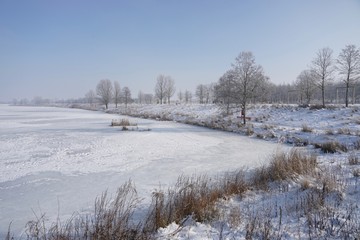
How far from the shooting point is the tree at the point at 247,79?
24.0 metres

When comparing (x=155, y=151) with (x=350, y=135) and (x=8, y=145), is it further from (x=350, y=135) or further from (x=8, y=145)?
(x=350, y=135)

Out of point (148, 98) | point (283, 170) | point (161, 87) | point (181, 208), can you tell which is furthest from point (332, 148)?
point (148, 98)

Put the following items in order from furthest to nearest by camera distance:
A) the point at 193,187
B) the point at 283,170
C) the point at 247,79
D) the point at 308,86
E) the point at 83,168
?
1. the point at 308,86
2. the point at 247,79
3. the point at 83,168
4. the point at 283,170
5. the point at 193,187

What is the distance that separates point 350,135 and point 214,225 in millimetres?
15011

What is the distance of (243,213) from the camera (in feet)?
15.9

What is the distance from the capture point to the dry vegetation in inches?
149

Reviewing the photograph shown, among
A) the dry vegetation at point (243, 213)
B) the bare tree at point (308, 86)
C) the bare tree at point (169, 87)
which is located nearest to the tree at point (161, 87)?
the bare tree at point (169, 87)

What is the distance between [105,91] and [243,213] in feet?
243

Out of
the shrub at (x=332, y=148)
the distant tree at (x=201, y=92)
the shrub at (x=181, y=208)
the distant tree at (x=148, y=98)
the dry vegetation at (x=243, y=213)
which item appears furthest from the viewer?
the distant tree at (x=148, y=98)

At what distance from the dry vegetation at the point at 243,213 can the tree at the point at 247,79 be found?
17.8 m

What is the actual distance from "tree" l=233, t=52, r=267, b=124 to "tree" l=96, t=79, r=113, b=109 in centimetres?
5454

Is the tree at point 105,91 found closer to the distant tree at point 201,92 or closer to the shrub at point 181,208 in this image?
the distant tree at point 201,92

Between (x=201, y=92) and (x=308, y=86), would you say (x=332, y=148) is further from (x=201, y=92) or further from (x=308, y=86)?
(x=201, y=92)

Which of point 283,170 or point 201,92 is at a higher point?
point 201,92
